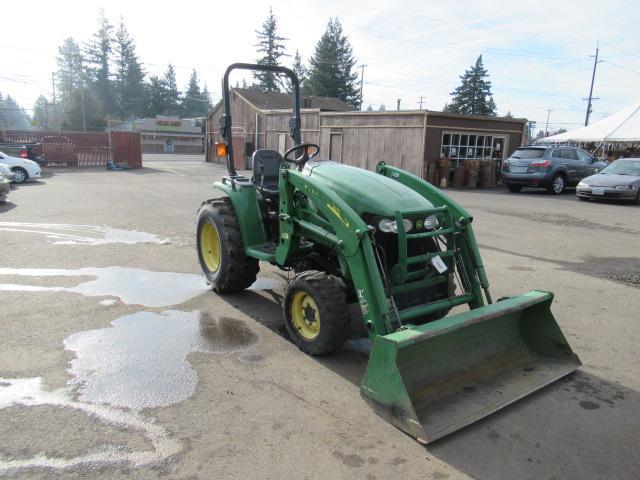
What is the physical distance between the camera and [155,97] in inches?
3024

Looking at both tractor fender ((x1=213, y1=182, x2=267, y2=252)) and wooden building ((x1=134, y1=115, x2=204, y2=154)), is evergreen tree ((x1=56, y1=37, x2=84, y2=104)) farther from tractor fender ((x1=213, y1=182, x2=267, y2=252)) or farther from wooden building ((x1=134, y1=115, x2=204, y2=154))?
tractor fender ((x1=213, y1=182, x2=267, y2=252))

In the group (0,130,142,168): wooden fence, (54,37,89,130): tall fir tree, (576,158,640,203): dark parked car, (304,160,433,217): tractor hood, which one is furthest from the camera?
(54,37,89,130): tall fir tree

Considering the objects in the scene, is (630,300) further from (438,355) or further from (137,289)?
(137,289)

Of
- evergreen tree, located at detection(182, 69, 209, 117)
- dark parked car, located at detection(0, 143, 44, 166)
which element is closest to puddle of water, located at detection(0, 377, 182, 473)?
dark parked car, located at detection(0, 143, 44, 166)

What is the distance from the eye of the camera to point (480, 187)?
795 inches

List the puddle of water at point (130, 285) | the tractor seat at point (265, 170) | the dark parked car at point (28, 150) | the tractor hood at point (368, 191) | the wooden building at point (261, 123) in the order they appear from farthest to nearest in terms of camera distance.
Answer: the wooden building at point (261, 123)
the dark parked car at point (28, 150)
the puddle of water at point (130, 285)
the tractor seat at point (265, 170)
the tractor hood at point (368, 191)

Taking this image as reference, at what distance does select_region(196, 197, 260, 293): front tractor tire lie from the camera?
531cm

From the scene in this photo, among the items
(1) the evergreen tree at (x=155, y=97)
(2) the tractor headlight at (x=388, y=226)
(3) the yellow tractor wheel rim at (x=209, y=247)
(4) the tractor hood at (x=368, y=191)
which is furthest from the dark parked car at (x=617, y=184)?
(1) the evergreen tree at (x=155, y=97)

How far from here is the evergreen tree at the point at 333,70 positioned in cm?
5547

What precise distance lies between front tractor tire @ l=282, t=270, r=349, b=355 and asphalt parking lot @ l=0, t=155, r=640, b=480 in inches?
6.3

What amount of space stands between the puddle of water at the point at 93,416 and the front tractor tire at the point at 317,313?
54.4 inches

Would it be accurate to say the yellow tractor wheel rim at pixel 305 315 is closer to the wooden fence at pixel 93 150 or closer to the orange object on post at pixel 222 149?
the orange object on post at pixel 222 149

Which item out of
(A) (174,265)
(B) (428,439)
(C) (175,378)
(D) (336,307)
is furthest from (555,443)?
(A) (174,265)

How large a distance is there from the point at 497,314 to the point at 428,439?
114cm
